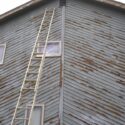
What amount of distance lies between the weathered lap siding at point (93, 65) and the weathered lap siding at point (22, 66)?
457mm

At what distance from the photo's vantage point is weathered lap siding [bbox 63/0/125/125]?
13.2 m

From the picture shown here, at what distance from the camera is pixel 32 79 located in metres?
14.3

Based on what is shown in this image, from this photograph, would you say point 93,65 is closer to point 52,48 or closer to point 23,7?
point 52,48

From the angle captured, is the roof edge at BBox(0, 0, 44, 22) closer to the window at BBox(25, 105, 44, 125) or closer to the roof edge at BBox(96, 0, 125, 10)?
the roof edge at BBox(96, 0, 125, 10)

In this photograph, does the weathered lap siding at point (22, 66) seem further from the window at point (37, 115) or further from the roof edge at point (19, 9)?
the roof edge at point (19, 9)

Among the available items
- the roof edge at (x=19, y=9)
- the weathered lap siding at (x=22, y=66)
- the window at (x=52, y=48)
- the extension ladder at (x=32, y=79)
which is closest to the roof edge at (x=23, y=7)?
the roof edge at (x=19, y=9)

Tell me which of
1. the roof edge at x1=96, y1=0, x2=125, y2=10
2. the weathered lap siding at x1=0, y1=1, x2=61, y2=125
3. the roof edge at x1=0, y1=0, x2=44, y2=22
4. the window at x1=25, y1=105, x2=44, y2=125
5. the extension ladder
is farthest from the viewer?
the roof edge at x1=0, y1=0, x2=44, y2=22

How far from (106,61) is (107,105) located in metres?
2.26

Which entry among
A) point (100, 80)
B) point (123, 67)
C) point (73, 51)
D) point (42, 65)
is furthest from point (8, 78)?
point (123, 67)

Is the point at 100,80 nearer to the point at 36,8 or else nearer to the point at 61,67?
the point at 61,67

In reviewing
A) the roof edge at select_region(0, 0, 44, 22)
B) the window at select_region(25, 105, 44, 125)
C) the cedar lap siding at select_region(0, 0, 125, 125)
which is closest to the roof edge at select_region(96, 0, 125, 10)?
the cedar lap siding at select_region(0, 0, 125, 125)

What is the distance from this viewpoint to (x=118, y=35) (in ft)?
53.3

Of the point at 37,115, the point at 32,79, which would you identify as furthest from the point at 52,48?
the point at 37,115

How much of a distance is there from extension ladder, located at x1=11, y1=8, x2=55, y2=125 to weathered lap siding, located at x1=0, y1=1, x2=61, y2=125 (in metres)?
0.29
